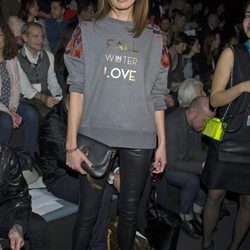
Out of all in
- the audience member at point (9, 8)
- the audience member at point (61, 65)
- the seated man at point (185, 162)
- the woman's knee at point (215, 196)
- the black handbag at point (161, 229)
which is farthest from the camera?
the audience member at point (9, 8)

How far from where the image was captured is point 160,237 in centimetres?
305

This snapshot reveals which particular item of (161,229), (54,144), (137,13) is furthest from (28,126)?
(137,13)

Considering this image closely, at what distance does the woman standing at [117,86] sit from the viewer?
204cm

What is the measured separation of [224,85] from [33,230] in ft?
4.27

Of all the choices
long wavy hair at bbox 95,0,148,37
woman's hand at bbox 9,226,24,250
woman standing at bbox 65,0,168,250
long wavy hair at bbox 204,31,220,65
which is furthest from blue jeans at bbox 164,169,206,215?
long wavy hair at bbox 204,31,220,65

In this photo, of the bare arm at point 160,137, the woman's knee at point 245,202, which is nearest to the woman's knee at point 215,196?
the woman's knee at point 245,202

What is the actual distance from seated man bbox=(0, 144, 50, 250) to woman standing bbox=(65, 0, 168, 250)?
0.33 metres

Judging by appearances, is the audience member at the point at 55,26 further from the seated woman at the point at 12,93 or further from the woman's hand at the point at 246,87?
the woman's hand at the point at 246,87

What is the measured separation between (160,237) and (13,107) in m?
1.57

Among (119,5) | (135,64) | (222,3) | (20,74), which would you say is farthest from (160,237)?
(222,3)

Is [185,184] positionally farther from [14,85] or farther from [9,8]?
[9,8]

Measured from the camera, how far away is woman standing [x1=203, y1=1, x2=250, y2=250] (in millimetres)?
2514

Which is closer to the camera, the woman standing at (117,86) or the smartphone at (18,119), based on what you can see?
the woman standing at (117,86)

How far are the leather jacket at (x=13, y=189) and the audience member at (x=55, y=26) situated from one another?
336cm
